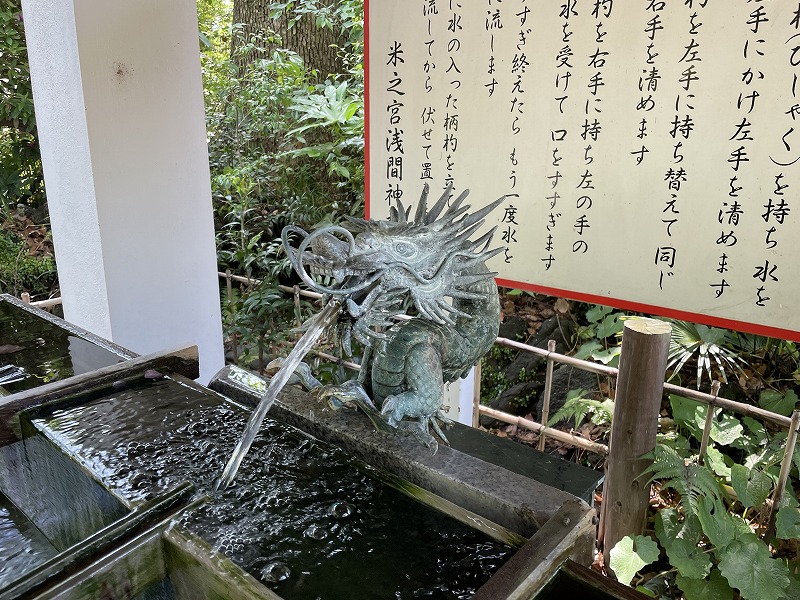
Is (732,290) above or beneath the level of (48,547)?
above

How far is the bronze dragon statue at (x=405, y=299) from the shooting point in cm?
180

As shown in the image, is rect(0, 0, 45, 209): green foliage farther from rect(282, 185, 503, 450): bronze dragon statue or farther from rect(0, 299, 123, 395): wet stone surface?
rect(282, 185, 503, 450): bronze dragon statue

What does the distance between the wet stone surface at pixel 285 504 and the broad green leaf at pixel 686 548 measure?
65.0 inches

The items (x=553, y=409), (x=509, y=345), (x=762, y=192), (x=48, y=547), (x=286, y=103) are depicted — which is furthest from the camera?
(x=286, y=103)

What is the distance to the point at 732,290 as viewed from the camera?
236 cm

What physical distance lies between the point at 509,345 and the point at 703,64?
1844mm

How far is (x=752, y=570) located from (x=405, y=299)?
2.04m

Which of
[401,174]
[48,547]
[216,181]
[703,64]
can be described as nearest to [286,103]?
[216,181]

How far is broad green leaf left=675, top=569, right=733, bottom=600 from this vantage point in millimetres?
2695

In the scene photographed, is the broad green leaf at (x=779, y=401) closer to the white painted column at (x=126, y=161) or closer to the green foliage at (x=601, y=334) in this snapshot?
the green foliage at (x=601, y=334)

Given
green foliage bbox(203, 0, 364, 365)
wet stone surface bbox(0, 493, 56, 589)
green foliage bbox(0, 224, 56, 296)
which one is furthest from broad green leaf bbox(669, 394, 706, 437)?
green foliage bbox(0, 224, 56, 296)

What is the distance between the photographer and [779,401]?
3771 millimetres

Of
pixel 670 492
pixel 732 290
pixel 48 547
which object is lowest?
pixel 670 492

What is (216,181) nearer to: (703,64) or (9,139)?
(9,139)
